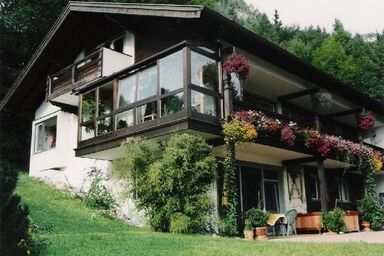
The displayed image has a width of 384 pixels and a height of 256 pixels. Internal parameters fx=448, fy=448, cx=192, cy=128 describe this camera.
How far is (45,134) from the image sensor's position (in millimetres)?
22469

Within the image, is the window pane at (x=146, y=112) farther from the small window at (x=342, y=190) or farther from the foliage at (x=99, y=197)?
the small window at (x=342, y=190)

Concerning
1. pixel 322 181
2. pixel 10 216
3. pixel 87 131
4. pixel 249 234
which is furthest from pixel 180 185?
pixel 322 181

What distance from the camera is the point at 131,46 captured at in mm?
17797

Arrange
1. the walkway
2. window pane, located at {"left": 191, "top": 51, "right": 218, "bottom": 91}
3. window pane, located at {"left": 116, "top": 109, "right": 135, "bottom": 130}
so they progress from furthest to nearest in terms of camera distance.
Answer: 1. window pane, located at {"left": 116, "top": 109, "right": 135, "bottom": 130}
2. window pane, located at {"left": 191, "top": 51, "right": 218, "bottom": 91}
3. the walkway

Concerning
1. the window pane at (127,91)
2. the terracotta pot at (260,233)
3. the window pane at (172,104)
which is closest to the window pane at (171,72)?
the window pane at (172,104)

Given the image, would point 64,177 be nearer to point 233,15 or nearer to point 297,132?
point 297,132

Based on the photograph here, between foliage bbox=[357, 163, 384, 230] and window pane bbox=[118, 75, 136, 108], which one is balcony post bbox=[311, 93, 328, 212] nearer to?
foliage bbox=[357, 163, 384, 230]

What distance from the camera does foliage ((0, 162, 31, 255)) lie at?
6.63 m

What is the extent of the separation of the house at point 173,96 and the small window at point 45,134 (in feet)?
0.22

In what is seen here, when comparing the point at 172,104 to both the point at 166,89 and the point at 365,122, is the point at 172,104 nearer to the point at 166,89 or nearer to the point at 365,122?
the point at 166,89

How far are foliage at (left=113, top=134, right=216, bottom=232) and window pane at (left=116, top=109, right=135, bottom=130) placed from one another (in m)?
2.52

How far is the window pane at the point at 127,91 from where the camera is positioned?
48.6 ft

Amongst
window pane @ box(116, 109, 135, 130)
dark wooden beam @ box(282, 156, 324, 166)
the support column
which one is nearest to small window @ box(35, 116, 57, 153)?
window pane @ box(116, 109, 135, 130)

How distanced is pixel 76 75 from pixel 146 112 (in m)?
5.57
